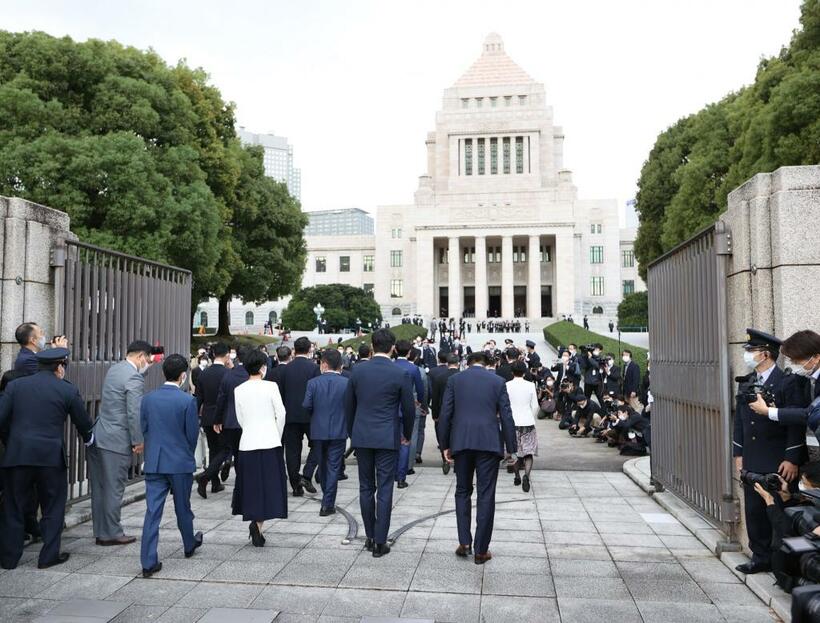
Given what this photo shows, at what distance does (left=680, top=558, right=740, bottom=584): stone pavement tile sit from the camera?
5.30 metres

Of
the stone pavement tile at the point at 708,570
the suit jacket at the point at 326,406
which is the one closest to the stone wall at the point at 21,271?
the suit jacket at the point at 326,406

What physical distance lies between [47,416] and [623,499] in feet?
21.1

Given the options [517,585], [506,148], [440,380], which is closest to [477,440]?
[517,585]

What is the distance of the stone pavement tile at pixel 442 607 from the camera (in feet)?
14.7

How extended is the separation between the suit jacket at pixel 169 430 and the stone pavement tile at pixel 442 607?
2296mm

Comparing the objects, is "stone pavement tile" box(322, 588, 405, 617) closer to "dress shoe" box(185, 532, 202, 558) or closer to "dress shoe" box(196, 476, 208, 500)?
"dress shoe" box(185, 532, 202, 558)

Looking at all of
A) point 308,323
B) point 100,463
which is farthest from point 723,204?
point 308,323

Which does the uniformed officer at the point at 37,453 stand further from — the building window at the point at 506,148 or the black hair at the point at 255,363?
the building window at the point at 506,148

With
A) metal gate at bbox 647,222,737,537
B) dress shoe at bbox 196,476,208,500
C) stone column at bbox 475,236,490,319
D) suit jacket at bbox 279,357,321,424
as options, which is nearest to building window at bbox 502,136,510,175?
stone column at bbox 475,236,490,319

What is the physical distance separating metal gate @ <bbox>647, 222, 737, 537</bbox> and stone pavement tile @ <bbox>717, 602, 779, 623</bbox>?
52.7 inches

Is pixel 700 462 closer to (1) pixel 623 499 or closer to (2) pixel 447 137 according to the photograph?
(1) pixel 623 499

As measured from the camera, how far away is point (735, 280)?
609 centimetres

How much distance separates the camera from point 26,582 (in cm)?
522

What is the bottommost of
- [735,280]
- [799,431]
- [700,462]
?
[700,462]
